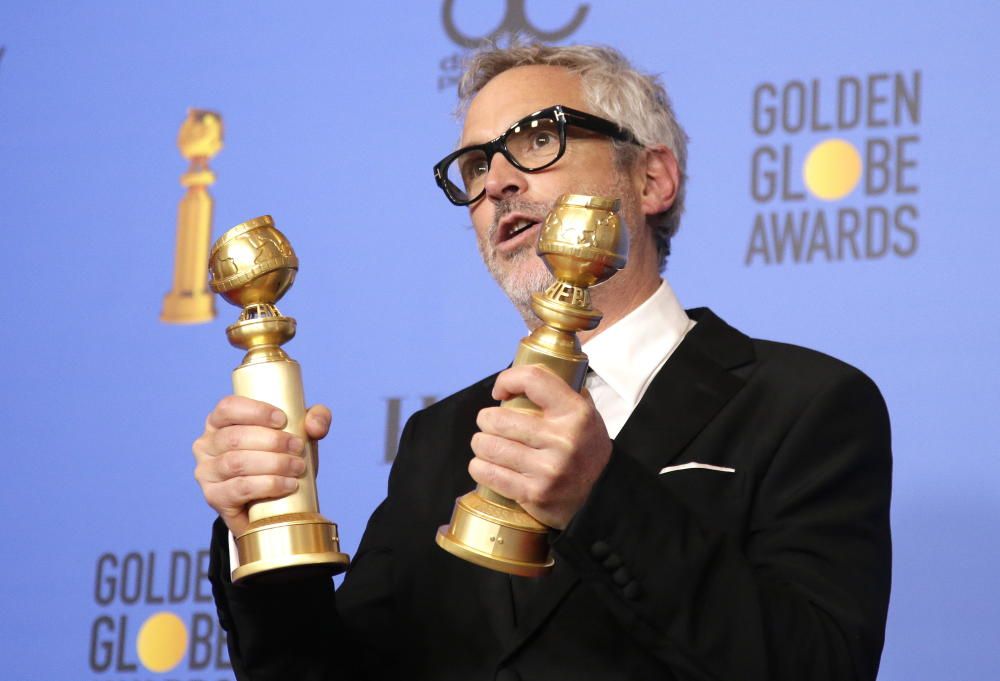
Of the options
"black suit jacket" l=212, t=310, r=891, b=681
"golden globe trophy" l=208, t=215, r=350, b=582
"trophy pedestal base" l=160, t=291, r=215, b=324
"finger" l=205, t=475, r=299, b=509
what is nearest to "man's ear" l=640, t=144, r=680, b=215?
"black suit jacket" l=212, t=310, r=891, b=681

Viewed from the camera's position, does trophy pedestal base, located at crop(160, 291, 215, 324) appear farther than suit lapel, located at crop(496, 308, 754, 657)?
Yes

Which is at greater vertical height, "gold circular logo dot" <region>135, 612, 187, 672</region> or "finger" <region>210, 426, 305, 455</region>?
"finger" <region>210, 426, 305, 455</region>

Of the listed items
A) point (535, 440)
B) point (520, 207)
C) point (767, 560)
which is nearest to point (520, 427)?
point (535, 440)

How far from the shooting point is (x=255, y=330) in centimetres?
134

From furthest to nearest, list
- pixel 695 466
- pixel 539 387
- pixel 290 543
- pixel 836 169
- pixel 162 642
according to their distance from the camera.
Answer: pixel 162 642, pixel 836 169, pixel 695 466, pixel 290 543, pixel 539 387

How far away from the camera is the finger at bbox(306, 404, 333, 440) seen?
1.33m

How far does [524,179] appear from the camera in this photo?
6.05ft

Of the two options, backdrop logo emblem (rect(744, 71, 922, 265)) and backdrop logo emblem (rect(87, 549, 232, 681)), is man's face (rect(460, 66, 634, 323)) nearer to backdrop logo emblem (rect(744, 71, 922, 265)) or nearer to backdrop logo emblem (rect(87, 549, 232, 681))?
backdrop logo emblem (rect(744, 71, 922, 265))

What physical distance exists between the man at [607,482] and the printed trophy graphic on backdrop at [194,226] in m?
0.84

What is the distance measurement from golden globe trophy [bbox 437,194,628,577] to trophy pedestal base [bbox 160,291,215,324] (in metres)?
1.62

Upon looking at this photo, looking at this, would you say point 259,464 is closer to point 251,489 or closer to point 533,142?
point 251,489

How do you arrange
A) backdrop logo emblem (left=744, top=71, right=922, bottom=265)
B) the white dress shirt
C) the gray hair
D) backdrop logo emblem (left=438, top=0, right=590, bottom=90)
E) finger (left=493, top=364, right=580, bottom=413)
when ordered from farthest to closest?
backdrop logo emblem (left=438, top=0, right=590, bottom=90) < backdrop logo emblem (left=744, top=71, right=922, bottom=265) < the gray hair < the white dress shirt < finger (left=493, top=364, right=580, bottom=413)

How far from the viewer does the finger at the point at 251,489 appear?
1.29 metres

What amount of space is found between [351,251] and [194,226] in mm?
356
